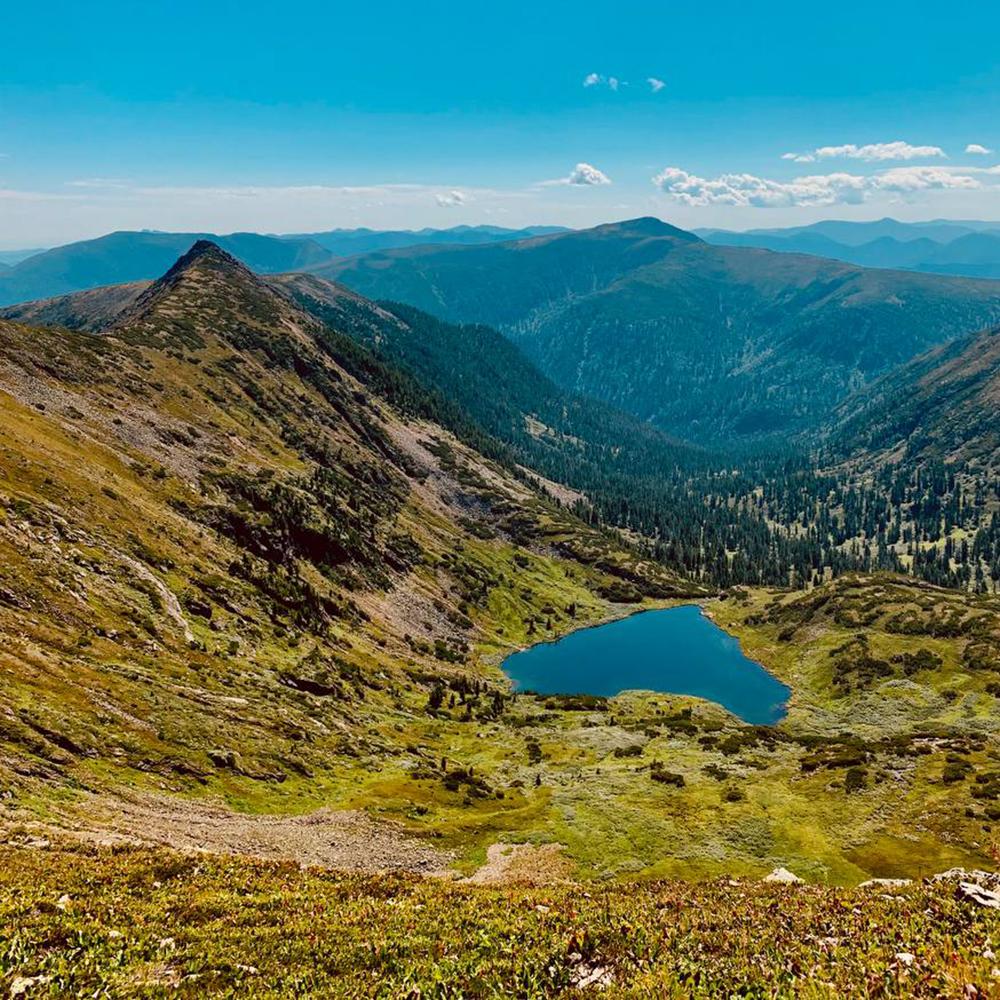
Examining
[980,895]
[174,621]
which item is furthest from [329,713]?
[980,895]

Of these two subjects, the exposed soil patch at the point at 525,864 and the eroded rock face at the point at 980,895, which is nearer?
the eroded rock face at the point at 980,895

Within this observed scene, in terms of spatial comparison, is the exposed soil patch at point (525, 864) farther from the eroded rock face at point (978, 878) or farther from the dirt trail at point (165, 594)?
the dirt trail at point (165, 594)

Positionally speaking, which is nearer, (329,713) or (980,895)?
(980,895)

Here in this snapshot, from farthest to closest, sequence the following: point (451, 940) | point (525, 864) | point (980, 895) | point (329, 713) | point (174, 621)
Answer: point (329, 713) → point (174, 621) → point (525, 864) → point (451, 940) → point (980, 895)

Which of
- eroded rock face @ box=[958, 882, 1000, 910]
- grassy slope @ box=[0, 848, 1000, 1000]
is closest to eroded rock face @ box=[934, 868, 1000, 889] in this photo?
grassy slope @ box=[0, 848, 1000, 1000]

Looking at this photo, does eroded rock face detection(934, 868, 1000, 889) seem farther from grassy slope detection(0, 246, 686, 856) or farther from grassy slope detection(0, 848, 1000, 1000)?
grassy slope detection(0, 246, 686, 856)

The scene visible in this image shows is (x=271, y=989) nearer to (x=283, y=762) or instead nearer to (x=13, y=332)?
(x=283, y=762)

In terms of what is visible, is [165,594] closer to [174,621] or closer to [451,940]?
[174,621]

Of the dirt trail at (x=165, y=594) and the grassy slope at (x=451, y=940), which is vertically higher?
the grassy slope at (x=451, y=940)

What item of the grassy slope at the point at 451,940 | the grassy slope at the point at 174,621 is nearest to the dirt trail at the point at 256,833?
the grassy slope at the point at 174,621
